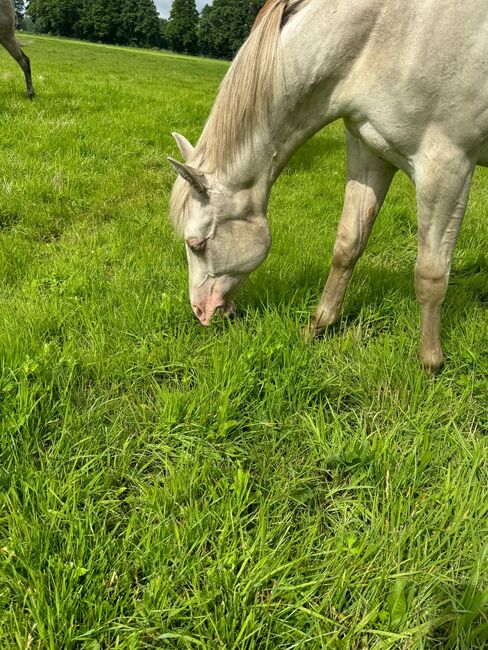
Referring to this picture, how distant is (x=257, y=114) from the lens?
2.26 meters

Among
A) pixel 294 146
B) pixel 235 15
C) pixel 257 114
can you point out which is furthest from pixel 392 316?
pixel 235 15

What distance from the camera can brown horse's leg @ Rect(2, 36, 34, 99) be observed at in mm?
8406

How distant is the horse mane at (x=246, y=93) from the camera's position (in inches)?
85.7

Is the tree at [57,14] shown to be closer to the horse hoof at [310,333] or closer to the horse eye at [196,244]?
the horse eye at [196,244]

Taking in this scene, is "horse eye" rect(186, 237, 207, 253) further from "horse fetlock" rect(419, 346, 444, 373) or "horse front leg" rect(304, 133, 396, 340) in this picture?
"horse fetlock" rect(419, 346, 444, 373)

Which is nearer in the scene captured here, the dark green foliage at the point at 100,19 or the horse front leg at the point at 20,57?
the horse front leg at the point at 20,57

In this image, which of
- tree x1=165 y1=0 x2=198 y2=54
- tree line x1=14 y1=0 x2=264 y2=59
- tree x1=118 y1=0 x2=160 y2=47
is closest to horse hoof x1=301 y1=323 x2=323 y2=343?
tree line x1=14 y1=0 x2=264 y2=59

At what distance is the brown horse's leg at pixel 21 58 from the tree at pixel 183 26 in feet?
250

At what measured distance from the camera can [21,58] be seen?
8617 millimetres

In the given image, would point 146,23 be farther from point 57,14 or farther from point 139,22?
point 57,14

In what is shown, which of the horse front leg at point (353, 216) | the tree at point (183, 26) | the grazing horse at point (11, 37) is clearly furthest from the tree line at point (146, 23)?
the horse front leg at point (353, 216)

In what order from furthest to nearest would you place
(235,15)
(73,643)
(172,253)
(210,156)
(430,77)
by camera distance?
1. (235,15)
2. (172,253)
3. (210,156)
4. (430,77)
5. (73,643)

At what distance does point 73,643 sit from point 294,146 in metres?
2.31

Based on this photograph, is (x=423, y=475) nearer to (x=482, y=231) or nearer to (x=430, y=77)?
(x=430, y=77)
